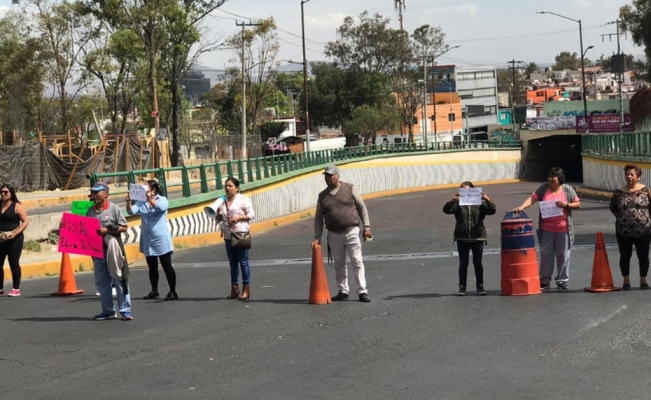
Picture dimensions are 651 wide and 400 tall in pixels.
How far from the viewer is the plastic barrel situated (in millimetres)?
13328

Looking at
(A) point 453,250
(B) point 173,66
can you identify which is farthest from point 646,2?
(A) point 453,250

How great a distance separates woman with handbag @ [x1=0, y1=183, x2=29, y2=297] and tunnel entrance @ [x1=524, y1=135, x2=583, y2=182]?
72504 millimetres

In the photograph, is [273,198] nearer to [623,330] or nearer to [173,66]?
[173,66]

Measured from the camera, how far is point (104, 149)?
45094 millimetres

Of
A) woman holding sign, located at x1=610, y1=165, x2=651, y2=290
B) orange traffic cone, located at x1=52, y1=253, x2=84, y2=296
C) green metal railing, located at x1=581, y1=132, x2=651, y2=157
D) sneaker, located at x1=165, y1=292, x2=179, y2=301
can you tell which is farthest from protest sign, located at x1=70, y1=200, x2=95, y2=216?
green metal railing, located at x1=581, y1=132, x2=651, y2=157

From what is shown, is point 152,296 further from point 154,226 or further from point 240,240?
point 240,240

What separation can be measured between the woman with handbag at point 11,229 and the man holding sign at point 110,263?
10.1ft

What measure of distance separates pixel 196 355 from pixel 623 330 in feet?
14.2

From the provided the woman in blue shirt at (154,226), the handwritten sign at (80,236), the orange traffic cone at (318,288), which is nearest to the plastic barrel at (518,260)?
the orange traffic cone at (318,288)

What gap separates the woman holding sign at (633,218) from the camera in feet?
43.5

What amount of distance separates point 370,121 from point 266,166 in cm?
5512

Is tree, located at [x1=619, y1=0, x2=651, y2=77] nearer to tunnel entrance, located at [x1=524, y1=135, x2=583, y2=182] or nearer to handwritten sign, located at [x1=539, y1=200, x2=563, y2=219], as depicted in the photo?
tunnel entrance, located at [x1=524, y1=135, x2=583, y2=182]

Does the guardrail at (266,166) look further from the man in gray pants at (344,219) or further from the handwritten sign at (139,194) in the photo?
the man in gray pants at (344,219)

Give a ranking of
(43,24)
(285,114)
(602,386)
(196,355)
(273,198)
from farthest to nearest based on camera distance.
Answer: (285,114), (43,24), (273,198), (196,355), (602,386)
